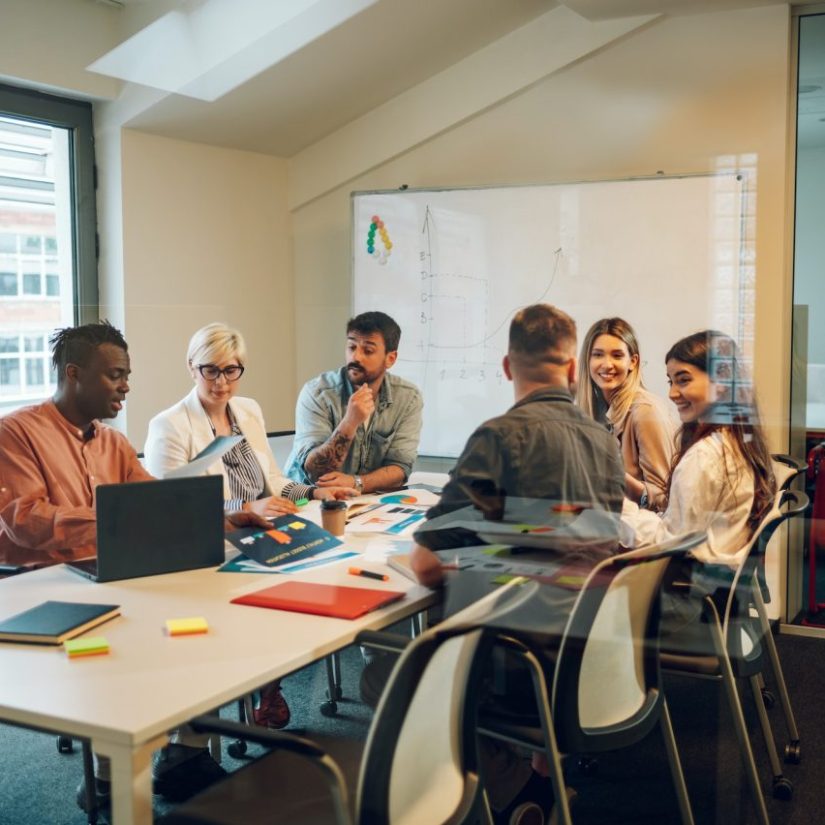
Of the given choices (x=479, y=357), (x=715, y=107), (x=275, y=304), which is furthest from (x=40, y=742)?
(x=715, y=107)

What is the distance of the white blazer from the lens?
2.14 meters

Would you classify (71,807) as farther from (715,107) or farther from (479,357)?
(715,107)

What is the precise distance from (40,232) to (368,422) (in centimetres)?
84

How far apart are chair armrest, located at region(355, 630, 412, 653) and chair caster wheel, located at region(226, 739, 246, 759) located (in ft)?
0.96

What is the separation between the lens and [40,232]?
1955mm

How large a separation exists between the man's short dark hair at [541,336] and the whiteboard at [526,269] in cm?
2

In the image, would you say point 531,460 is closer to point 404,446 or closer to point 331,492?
point 404,446

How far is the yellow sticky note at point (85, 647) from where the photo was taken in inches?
64.9

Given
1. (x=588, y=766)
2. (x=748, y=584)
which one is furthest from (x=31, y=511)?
(x=748, y=584)

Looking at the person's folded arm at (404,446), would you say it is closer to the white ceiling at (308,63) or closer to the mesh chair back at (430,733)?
the mesh chair back at (430,733)

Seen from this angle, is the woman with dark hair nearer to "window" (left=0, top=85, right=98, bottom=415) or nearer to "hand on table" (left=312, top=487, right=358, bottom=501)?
"hand on table" (left=312, top=487, right=358, bottom=501)

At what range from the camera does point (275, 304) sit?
2145 millimetres

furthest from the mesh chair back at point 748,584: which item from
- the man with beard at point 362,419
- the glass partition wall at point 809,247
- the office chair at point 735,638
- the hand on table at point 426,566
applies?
the man with beard at point 362,419

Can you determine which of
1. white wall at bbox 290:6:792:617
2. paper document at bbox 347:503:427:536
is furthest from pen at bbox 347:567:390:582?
white wall at bbox 290:6:792:617
